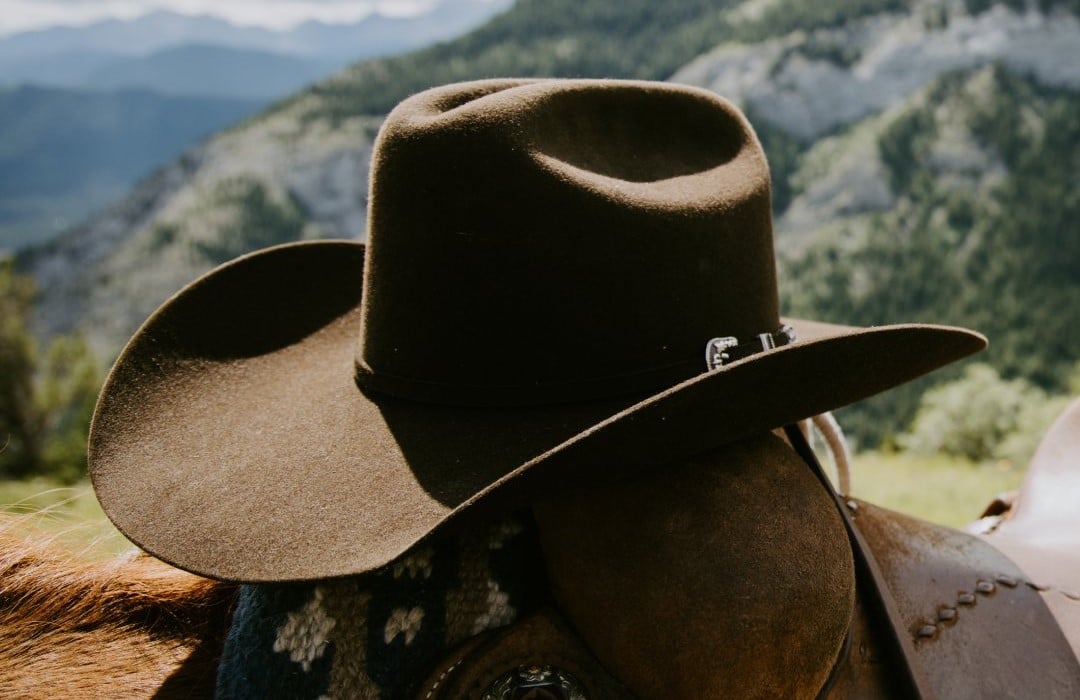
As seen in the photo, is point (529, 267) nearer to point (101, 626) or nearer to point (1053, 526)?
point (101, 626)

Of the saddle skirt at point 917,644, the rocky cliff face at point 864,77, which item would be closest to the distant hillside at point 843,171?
the rocky cliff face at point 864,77

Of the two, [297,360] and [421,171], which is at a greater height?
[421,171]

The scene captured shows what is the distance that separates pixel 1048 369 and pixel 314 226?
58.1 metres

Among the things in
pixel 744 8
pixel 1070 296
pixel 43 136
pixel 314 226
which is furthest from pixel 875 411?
pixel 43 136

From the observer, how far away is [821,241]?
63.1 meters

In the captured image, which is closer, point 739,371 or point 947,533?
point 739,371

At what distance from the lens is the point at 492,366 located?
3.56 ft

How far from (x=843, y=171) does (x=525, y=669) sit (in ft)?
243

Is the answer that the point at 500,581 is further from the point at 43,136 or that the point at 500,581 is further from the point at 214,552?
the point at 43,136

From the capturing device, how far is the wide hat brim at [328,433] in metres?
0.87

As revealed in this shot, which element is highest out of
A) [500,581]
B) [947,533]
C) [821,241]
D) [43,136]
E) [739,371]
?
[739,371]

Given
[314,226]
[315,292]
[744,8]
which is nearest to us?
[315,292]

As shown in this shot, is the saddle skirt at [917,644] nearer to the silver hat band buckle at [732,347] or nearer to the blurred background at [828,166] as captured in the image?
the silver hat band buckle at [732,347]

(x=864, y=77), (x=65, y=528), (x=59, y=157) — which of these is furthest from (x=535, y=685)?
(x=59, y=157)
